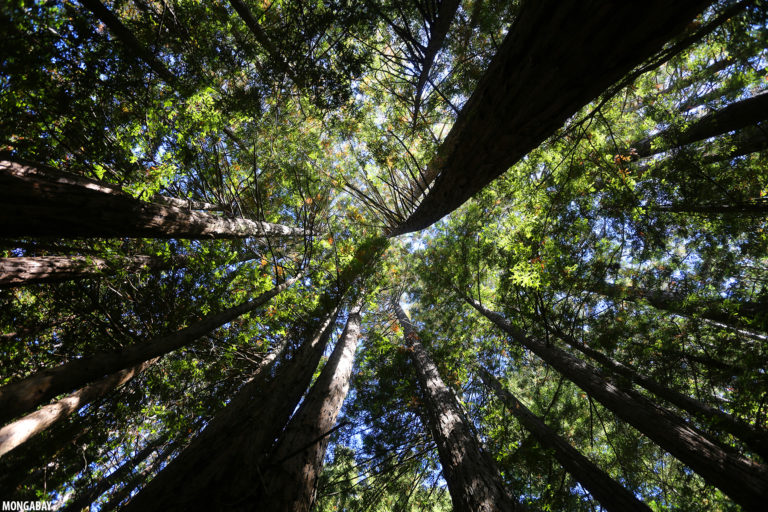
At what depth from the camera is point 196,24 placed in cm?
479

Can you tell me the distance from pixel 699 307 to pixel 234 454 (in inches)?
327

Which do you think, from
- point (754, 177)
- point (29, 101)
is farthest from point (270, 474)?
point (754, 177)

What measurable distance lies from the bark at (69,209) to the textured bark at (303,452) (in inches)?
128

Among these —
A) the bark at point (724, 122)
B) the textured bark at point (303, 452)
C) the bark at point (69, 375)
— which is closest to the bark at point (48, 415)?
the bark at point (69, 375)

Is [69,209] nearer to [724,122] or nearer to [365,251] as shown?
[365,251]

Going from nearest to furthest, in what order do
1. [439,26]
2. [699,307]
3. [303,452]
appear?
[303,452], [439,26], [699,307]

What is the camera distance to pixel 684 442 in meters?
3.55

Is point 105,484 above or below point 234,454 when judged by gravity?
below

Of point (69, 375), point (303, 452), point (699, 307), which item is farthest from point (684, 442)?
point (69, 375)

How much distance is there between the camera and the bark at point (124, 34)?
3709 millimetres

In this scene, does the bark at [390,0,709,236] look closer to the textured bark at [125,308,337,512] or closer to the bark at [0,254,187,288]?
the textured bark at [125,308,337,512]

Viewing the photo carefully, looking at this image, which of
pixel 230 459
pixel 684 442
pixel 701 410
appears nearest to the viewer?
pixel 230 459

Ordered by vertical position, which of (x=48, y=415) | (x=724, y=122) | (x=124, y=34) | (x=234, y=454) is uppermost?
(x=724, y=122)

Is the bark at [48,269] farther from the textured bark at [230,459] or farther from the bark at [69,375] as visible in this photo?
the textured bark at [230,459]
